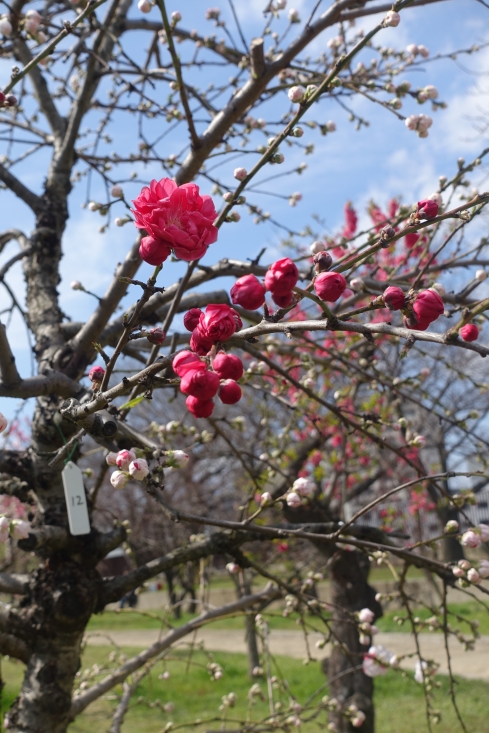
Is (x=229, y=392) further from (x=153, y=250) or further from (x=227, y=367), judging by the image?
(x=153, y=250)

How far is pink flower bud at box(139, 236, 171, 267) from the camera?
0.97 metres

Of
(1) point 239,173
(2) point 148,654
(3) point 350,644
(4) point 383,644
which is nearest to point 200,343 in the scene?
(1) point 239,173

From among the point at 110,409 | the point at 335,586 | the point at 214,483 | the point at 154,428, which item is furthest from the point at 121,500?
the point at 110,409

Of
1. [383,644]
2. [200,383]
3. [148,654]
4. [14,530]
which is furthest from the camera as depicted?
[383,644]

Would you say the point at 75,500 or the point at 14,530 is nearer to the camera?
the point at 14,530

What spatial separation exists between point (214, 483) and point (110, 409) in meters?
16.9

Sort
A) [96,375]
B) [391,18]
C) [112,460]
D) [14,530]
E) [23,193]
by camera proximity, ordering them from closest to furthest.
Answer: [96,375]
[112,460]
[391,18]
[14,530]
[23,193]

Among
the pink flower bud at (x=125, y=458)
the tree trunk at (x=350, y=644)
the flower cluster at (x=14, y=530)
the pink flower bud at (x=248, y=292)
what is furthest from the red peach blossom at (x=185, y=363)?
the tree trunk at (x=350, y=644)

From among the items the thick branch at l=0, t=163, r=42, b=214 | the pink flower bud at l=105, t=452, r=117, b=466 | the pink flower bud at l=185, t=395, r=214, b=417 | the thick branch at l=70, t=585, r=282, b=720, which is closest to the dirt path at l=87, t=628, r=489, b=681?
the thick branch at l=70, t=585, r=282, b=720

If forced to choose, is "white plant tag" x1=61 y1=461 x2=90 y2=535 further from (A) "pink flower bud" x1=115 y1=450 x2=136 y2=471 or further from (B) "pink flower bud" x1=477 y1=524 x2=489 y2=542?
(B) "pink flower bud" x1=477 y1=524 x2=489 y2=542

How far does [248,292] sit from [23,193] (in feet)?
8.65

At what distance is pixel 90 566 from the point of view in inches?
90.3

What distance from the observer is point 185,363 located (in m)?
0.88

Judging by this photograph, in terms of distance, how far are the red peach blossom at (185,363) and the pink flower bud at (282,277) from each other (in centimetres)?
15
